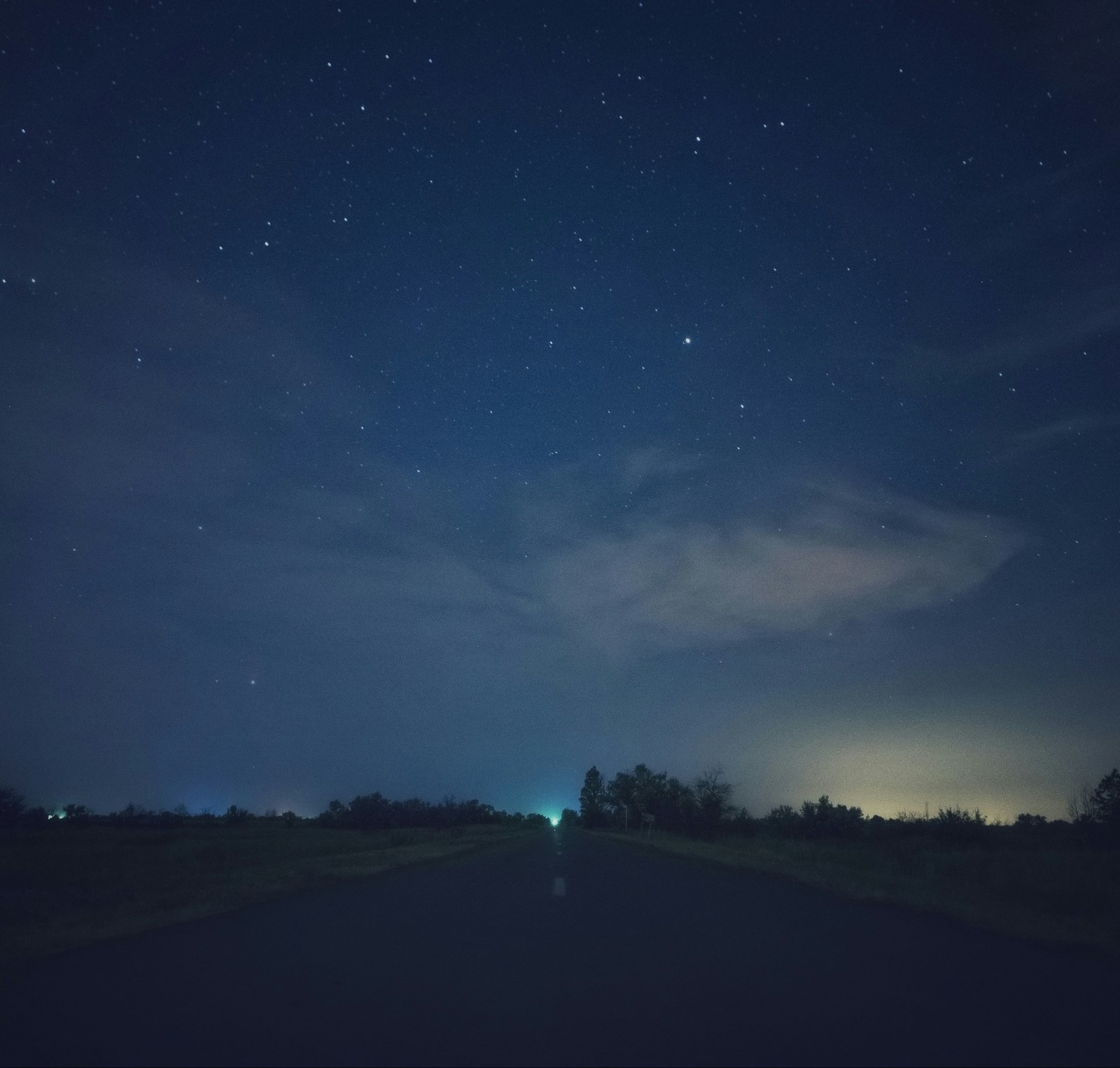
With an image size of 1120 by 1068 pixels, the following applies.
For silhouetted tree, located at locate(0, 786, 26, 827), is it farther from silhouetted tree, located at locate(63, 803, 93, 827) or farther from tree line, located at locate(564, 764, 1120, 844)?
tree line, located at locate(564, 764, 1120, 844)

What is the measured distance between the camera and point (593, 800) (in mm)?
173875

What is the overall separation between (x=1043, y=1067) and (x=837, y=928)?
6.72 metres

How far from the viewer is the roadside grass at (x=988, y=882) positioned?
12961 millimetres

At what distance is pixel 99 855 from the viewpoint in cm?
3788

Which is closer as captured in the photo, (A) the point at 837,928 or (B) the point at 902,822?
(A) the point at 837,928

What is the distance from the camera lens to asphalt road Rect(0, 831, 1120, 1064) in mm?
5672

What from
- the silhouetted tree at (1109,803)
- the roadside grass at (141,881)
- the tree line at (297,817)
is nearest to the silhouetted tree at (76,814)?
the tree line at (297,817)

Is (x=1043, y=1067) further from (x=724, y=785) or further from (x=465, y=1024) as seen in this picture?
(x=724, y=785)

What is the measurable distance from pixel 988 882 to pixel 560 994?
59.2ft

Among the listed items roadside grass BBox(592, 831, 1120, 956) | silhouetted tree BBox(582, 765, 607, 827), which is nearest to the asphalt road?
roadside grass BBox(592, 831, 1120, 956)

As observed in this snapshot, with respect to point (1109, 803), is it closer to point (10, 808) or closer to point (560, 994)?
point (560, 994)

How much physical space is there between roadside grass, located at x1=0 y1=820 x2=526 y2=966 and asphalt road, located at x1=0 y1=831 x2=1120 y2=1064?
Result: 1209 millimetres

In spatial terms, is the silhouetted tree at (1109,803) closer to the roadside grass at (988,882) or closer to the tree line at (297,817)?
the roadside grass at (988,882)

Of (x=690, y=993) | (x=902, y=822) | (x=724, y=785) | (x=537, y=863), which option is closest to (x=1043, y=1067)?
(x=690, y=993)
